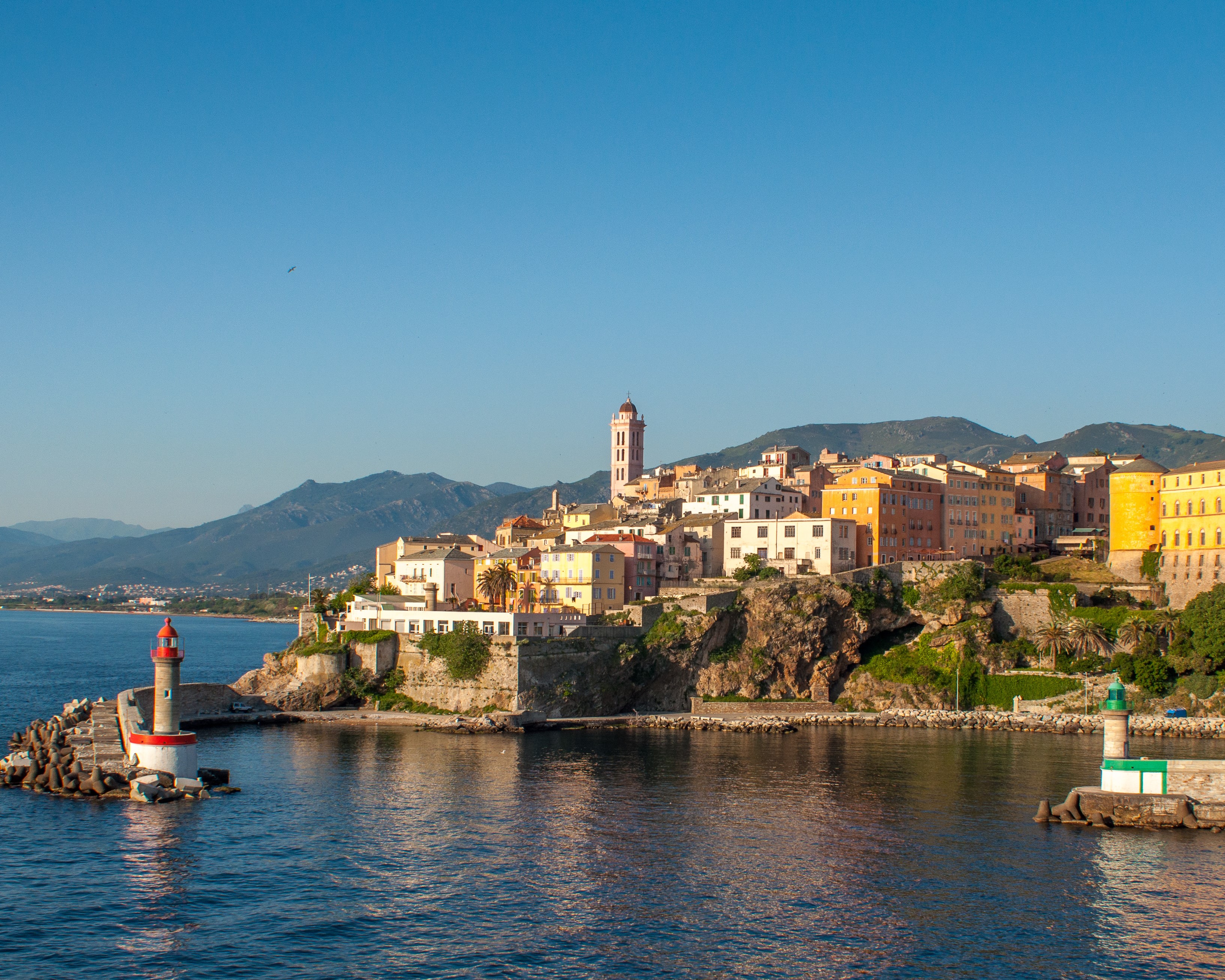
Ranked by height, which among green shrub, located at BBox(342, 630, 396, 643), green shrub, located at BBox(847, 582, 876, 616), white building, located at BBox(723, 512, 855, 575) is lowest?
green shrub, located at BBox(342, 630, 396, 643)

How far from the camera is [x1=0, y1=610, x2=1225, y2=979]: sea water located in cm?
2958

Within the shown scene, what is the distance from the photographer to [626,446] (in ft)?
393

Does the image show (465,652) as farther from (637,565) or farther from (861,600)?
(861,600)

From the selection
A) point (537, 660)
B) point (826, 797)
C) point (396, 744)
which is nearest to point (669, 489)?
point (537, 660)

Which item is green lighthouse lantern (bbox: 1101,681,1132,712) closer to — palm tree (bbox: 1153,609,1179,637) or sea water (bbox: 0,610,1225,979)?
sea water (bbox: 0,610,1225,979)

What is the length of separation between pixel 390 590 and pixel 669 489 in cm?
2825

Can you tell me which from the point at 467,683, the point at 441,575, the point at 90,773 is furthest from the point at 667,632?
the point at 90,773

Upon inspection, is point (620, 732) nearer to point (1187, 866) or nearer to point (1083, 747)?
point (1083, 747)

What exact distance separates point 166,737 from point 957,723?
42.3 m

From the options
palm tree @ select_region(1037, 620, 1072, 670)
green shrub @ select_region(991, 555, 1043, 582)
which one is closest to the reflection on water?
palm tree @ select_region(1037, 620, 1072, 670)

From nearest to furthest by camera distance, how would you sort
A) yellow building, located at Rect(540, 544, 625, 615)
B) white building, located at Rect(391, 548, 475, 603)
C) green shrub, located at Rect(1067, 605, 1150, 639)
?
green shrub, located at Rect(1067, 605, 1150, 639) → yellow building, located at Rect(540, 544, 625, 615) → white building, located at Rect(391, 548, 475, 603)

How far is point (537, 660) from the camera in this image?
69812mm

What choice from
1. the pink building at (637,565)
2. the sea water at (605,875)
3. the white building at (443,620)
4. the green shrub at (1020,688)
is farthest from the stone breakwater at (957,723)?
the pink building at (637,565)

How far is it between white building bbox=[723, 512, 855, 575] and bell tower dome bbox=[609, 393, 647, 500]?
116ft
